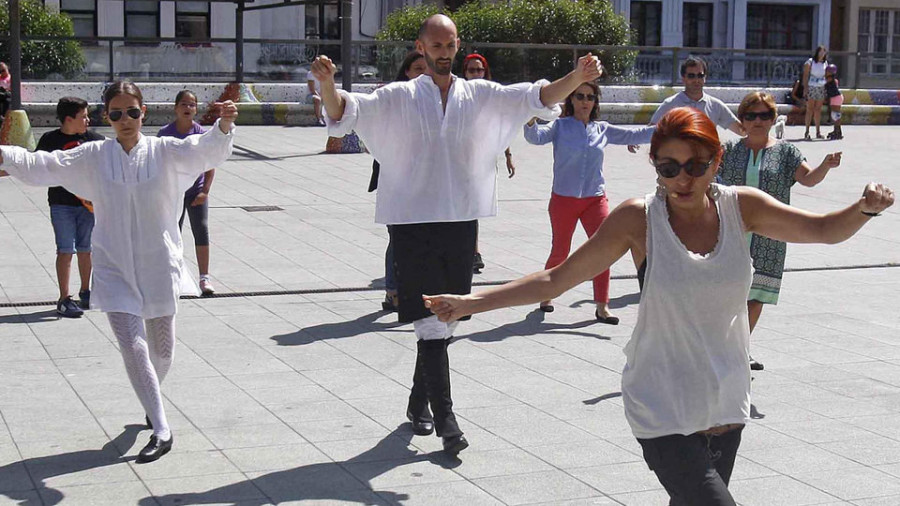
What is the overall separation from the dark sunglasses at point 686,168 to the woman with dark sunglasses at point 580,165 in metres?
5.01

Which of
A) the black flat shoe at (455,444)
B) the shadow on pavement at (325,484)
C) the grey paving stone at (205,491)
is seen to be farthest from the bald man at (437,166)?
the grey paving stone at (205,491)

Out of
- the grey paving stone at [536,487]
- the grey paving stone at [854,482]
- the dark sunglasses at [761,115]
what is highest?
the dark sunglasses at [761,115]

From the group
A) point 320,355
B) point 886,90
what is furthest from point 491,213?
point 886,90

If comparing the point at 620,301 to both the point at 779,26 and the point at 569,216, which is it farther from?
the point at 779,26

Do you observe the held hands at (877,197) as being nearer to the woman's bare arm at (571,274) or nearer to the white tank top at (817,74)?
the woman's bare arm at (571,274)

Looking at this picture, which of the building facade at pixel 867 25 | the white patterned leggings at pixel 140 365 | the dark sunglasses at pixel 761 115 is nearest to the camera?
the white patterned leggings at pixel 140 365

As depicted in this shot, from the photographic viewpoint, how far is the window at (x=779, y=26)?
4400 cm

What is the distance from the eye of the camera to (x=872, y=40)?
45562 mm

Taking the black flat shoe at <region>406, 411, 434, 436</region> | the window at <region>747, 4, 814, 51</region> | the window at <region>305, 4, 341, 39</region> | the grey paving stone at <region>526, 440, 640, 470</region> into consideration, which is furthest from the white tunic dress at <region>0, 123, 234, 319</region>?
the window at <region>747, 4, 814, 51</region>

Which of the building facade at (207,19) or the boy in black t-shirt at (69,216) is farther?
the building facade at (207,19)

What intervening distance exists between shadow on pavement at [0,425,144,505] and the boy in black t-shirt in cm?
306

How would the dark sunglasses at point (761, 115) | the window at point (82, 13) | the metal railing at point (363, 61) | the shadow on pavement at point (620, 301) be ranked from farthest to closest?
the window at point (82, 13) < the metal railing at point (363, 61) < the shadow on pavement at point (620, 301) < the dark sunglasses at point (761, 115)

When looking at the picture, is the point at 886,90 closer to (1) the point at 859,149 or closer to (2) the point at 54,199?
(1) the point at 859,149

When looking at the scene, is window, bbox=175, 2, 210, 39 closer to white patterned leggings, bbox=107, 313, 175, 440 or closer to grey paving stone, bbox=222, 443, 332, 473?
white patterned leggings, bbox=107, 313, 175, 440
